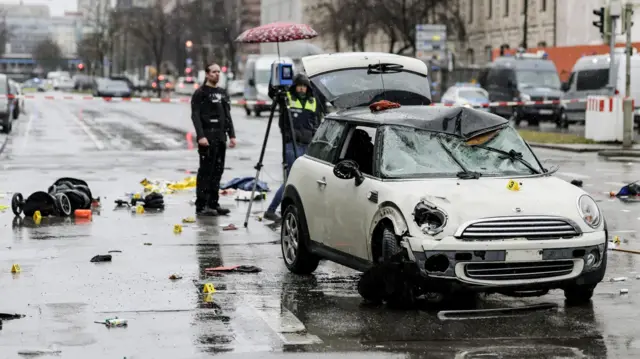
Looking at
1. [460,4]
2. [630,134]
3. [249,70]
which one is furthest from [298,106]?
[460,4]

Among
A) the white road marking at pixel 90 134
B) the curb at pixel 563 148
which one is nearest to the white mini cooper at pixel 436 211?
the curb at pixel 563 148

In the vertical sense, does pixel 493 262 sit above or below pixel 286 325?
above

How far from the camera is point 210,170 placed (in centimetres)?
1598

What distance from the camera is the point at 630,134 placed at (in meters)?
29.7

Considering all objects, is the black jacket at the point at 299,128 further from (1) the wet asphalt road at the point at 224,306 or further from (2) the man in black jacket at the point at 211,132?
(1) the wet asphalt road at the point at 224,306

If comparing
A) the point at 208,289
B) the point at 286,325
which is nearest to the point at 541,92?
the point at 208,289

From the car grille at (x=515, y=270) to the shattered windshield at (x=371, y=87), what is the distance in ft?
20.9

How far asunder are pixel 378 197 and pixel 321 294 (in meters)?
1.01

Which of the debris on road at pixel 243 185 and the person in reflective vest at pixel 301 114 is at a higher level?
the person in reflective vest at pixel 301 114

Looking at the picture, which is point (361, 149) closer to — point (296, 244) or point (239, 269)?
point (296, 244)

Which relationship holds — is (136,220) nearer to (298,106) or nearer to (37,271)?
(298,106)

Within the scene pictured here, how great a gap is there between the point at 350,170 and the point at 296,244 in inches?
52.7

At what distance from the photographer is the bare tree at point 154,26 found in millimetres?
115494

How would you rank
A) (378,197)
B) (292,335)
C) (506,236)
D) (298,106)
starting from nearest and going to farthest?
1. (292,335)
2. (506,236)
3. (378,197)
4. (298,106)
